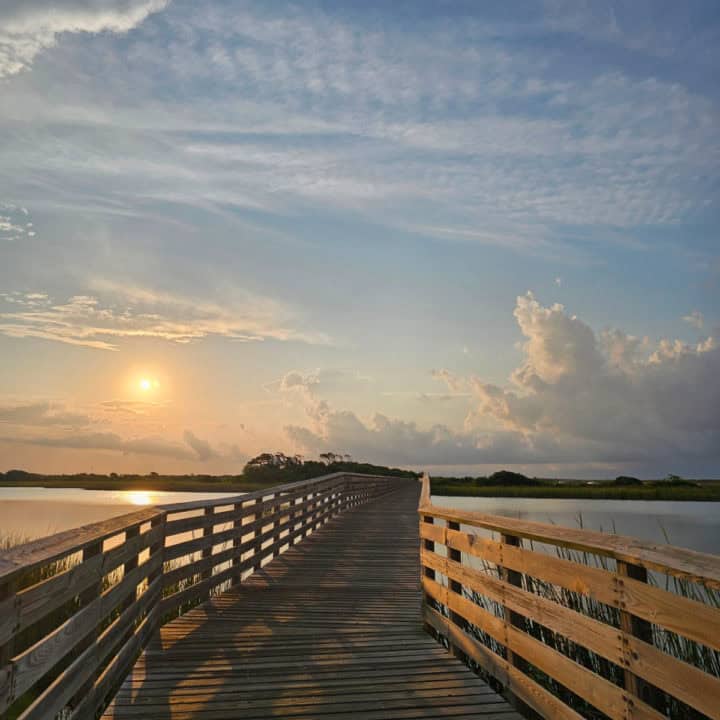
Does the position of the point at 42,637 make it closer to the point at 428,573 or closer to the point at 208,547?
the point at 208,547

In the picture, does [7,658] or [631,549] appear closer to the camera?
[7,658]

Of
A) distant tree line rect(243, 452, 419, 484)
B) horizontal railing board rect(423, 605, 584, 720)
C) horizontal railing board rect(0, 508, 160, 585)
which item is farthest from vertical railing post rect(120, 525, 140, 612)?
distant tree line rect(243, 452, 419, 484)

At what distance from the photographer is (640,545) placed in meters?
3.44

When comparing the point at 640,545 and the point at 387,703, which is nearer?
the point at 640,545

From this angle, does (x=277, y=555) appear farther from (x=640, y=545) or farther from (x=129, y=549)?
(x=640, y=545)

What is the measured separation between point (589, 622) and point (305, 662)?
2.74 meters

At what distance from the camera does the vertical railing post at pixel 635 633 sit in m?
3.26

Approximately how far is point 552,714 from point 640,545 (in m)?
1.40

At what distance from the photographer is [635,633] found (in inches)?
132

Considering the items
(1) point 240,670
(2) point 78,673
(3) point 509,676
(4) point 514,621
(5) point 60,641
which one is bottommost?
(1) point 240,670

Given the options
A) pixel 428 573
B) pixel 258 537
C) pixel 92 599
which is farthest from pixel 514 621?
pixel 258 537

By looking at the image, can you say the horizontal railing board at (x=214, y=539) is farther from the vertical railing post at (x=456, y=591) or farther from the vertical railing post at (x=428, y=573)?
the vertical railing post at (x=456, y=591)

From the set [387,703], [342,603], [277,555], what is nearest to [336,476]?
[277,555]

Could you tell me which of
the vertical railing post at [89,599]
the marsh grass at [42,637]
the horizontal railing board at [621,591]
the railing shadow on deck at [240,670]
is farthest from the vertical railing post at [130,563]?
the horizontal railing board at [621,591]
